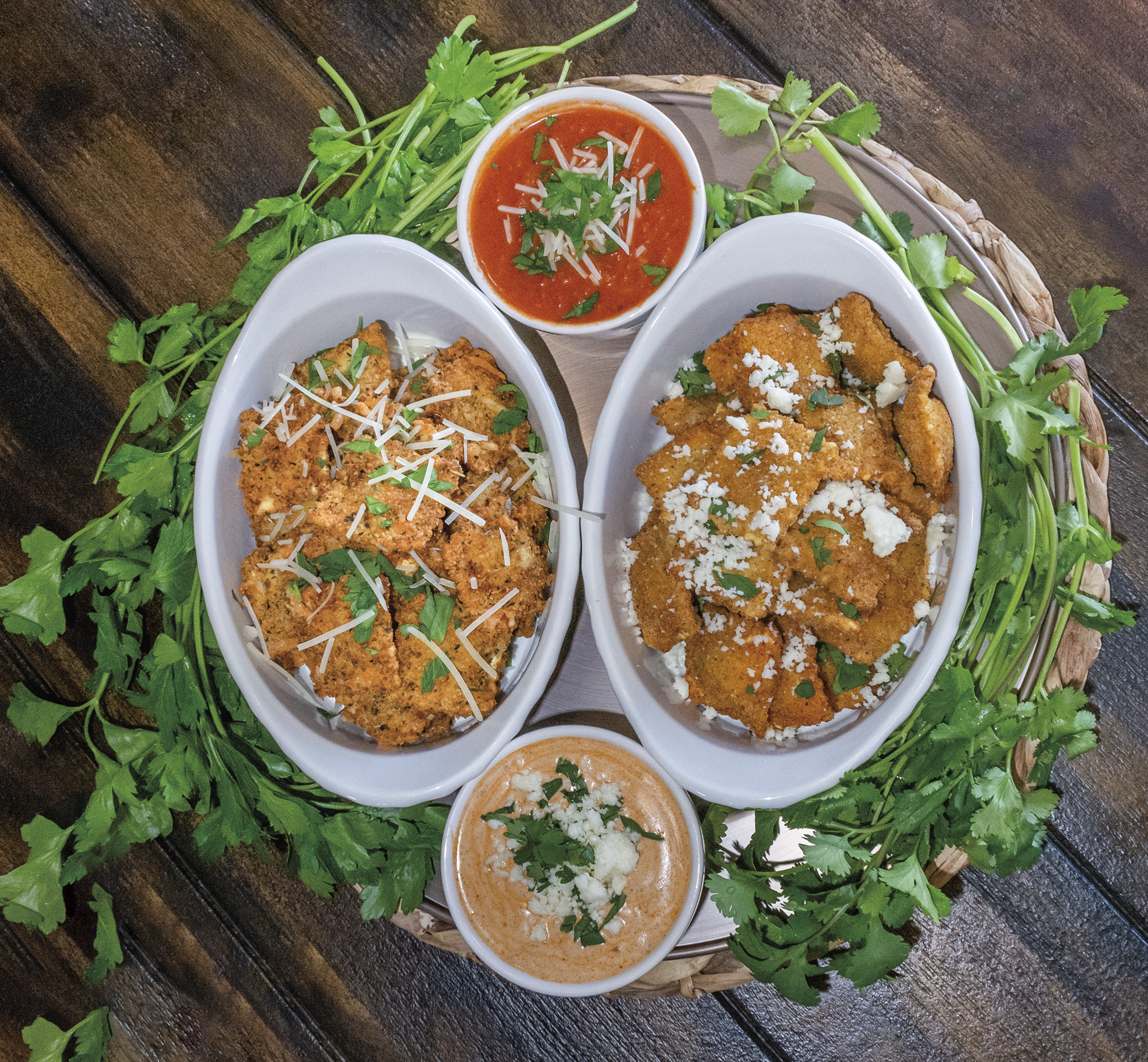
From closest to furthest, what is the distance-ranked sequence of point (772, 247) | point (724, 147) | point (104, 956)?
1. point (772, 247)
2. point (724, 147)
3. point (104, 956)

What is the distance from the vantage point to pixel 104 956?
95.3 inches

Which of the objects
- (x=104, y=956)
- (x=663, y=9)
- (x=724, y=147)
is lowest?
(x=104, y=956)

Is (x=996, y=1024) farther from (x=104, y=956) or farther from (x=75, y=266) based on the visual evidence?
(x=75, y=266)

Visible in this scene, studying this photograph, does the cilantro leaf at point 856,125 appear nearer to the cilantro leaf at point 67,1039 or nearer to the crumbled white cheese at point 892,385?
the crumbled white cheese at point 892,385

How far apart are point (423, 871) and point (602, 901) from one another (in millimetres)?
463

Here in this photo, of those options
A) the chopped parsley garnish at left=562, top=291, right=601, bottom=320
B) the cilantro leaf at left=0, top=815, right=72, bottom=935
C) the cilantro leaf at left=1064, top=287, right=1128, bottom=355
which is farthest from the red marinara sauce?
the cilantro leaf at left=0, top=815, right=72, bottom=935

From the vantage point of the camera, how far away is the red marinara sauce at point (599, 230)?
6.39 ft

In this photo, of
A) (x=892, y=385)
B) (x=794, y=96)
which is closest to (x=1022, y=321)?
(x=892, y=385)

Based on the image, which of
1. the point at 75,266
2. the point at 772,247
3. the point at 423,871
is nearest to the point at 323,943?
the point at 423,871

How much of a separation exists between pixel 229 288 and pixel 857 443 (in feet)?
5.88

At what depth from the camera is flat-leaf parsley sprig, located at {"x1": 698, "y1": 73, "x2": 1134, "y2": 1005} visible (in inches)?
73.5

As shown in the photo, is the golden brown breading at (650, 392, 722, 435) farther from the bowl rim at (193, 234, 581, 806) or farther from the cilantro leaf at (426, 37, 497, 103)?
the cilantro leaf at (426, 37, 497, 103)

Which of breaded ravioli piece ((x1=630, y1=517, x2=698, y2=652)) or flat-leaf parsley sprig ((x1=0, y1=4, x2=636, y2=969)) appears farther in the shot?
flat-leaf parsley sprig ((x1=0, y1=4, x2=636, y2=969))

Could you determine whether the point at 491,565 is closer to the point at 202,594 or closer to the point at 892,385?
the point at 202,594
